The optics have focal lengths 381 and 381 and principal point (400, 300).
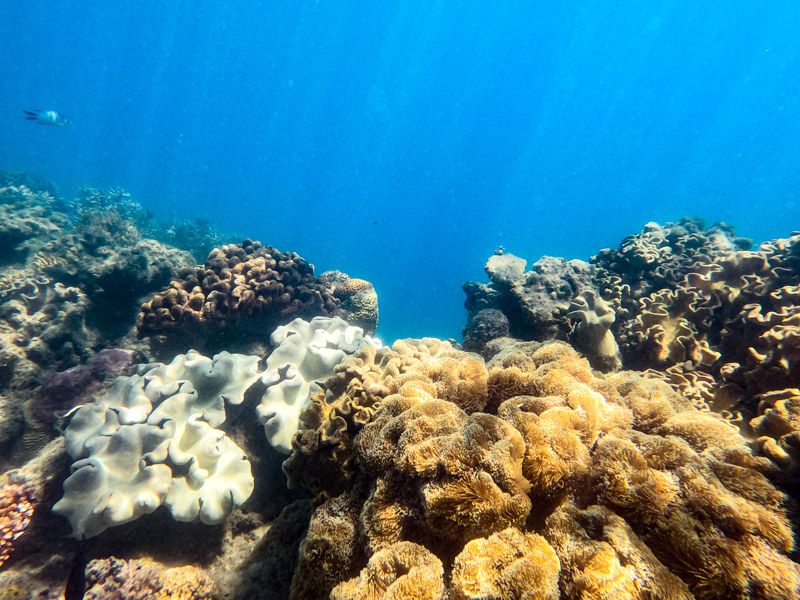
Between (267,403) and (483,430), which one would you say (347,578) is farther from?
(267,403)

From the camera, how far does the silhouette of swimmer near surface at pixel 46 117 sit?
48.9 feet

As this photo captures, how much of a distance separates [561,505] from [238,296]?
5.69m

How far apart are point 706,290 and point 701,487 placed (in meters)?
5.49

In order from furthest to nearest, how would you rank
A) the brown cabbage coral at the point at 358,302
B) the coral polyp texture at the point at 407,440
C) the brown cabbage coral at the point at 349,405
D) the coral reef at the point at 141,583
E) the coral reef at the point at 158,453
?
the brown cabbage coral at the point at 358,302 → the coral reef at the point at 158,453 → the brown cabbage coral at the point at 349,405 → the coral reef at the point at 141,583 → the coral polyp texture at the point at 407,440

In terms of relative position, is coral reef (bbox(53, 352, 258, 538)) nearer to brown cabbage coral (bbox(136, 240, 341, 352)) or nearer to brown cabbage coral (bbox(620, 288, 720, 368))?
brown cabbage coral (bbox(136, 240, 341, 352))

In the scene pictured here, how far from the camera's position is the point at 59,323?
724 cm

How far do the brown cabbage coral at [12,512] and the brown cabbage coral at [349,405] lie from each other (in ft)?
9.81

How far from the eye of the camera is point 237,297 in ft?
20.9

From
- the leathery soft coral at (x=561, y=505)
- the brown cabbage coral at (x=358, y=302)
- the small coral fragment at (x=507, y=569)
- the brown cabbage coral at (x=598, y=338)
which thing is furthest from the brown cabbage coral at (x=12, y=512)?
the brown cabbage coral at (x=598, y=338)

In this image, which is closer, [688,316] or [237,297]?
[688,316]

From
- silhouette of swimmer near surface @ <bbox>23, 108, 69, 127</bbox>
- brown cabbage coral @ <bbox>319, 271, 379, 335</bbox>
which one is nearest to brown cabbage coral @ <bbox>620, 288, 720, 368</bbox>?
brown cabbage coral @ <bbox>319, 271, 379, 335</bbox>

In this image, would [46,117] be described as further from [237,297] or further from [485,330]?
[485,330]

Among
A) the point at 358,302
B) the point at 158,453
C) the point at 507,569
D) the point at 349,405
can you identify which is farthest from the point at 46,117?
the point at 507,569

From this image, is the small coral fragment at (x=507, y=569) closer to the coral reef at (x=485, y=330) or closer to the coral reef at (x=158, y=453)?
the coral reef at (x=158, y=453)
